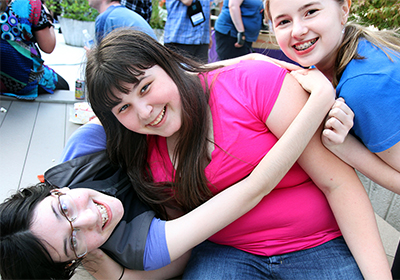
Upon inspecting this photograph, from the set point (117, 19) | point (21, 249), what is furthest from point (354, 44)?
point (117, 19)

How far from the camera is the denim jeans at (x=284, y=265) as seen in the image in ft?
4.85

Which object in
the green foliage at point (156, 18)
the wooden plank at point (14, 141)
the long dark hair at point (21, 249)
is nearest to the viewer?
the long dark hair at point (21, 249)

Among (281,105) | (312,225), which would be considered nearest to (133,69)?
(281,105)

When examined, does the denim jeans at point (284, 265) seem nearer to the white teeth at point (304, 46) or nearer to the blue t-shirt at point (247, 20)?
the white teeth at point (304, 46)

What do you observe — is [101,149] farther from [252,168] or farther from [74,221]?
[252,168]

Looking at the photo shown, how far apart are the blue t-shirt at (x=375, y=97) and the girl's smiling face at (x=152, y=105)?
2.56 feet

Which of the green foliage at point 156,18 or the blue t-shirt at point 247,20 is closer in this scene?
the blue t-shirt at point 247,20

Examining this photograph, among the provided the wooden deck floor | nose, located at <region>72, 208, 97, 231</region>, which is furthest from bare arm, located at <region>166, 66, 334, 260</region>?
the wooden deck floor

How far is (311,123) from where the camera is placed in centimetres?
138

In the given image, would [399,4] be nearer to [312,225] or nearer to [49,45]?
[312,225]

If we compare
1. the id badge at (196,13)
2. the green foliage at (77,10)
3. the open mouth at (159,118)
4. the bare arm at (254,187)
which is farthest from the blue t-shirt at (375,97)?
the green foliage at (77,10)

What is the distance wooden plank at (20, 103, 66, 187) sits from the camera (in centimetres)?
263

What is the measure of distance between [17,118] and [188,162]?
2.71 meters

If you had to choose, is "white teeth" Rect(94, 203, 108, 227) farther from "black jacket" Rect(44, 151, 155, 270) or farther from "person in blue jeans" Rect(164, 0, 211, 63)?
"person in blue jeans" Rect(164, 0, 211, 63)
